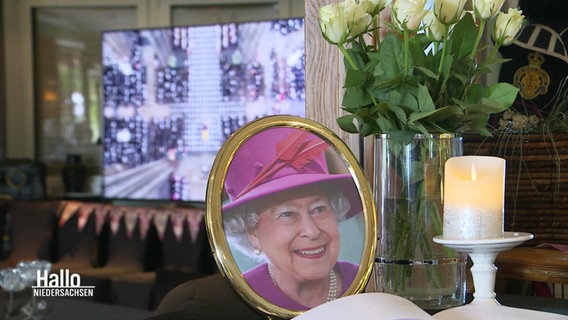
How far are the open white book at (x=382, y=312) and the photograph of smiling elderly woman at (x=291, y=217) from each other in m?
0.14

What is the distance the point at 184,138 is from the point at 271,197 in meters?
2.87

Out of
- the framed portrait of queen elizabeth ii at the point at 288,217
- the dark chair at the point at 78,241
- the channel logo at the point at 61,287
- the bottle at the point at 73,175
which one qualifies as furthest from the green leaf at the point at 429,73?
the bottle at the point at 73,175

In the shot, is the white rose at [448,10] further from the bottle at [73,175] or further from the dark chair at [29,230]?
the bottle at [73,175]

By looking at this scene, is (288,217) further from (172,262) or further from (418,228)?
(172,262)

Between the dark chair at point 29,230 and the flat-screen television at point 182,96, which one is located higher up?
the flat-screen television at point 182,96

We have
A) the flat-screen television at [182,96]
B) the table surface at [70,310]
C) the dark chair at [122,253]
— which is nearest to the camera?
the table surface at [70,310]

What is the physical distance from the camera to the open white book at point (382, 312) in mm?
473

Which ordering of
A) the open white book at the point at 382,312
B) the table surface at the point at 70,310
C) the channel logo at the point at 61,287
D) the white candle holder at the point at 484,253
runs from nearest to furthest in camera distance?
the open white book at the point at 382,312
the white candle holder at the point at 484,253
the channel logo at the point at 61,287
the table surface at the point at 70,310

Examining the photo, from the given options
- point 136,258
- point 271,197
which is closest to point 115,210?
point 136,258

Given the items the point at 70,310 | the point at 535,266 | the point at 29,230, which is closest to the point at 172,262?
the point at 29,230

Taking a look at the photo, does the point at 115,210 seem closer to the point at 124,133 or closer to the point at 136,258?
the point at 136,258

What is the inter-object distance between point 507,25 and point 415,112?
14 centimetres

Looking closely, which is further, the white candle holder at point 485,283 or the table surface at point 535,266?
the table surface at point 535,266

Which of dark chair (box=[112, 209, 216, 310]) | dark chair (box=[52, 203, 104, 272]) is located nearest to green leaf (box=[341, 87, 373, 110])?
dark chair (box=[112, 209, 216, 310])
